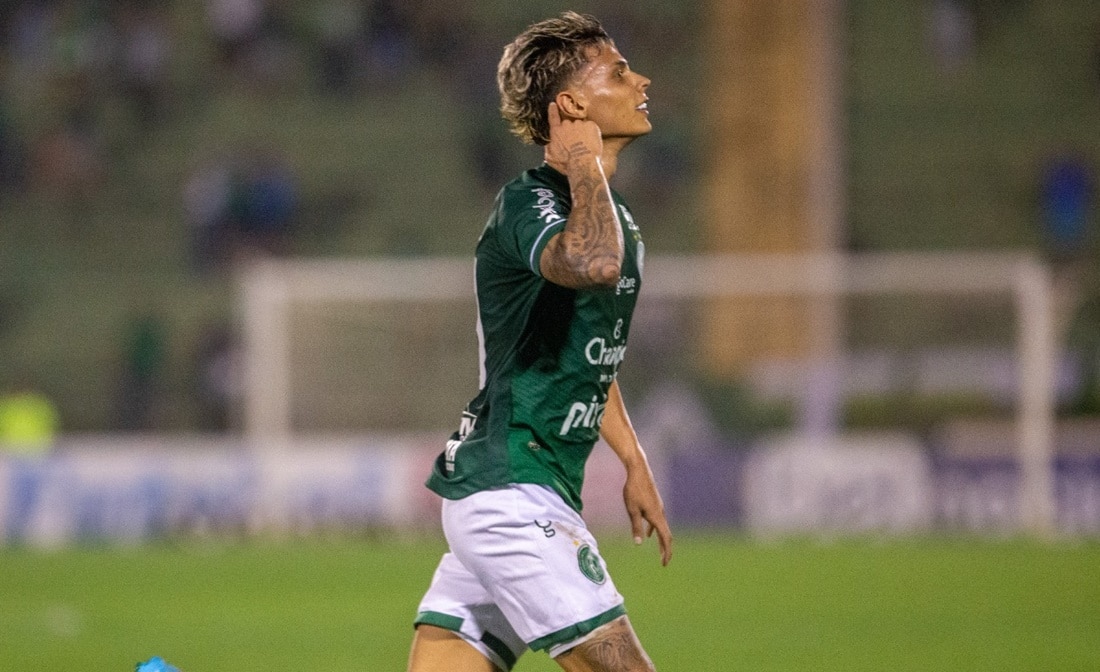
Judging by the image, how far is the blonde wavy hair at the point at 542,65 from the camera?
3639 millimetres

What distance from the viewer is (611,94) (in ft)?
12.0

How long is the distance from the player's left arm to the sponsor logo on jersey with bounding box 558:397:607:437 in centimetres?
21

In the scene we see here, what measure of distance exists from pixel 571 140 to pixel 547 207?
151 mm

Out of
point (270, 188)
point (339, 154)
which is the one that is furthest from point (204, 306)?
point (339, 154)

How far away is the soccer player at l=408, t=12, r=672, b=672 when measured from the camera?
3519 millimetres

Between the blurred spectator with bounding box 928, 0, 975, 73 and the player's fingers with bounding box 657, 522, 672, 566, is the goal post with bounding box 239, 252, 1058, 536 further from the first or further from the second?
the player's fingers with bounding box 657, 522, 672, 566

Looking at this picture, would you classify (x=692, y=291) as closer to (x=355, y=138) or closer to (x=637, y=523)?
(x=355, y=138)

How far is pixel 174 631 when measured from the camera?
8648 mm

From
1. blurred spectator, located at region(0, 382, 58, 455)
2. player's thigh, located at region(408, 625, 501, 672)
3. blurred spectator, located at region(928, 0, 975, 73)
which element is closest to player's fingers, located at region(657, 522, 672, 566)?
player's thigh, located at region(408, 625, 501, 672)

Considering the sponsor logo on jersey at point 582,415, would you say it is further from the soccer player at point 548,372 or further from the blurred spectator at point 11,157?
the blurred spectator at point 11,157

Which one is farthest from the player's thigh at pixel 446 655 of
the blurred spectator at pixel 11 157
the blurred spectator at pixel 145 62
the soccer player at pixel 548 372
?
the blurred spectator at pixel 145 62

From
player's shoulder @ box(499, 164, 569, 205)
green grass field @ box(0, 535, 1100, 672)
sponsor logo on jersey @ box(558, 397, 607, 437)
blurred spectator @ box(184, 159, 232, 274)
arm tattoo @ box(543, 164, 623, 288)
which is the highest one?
blurred spectator @ box(184, 159, 232, 274)

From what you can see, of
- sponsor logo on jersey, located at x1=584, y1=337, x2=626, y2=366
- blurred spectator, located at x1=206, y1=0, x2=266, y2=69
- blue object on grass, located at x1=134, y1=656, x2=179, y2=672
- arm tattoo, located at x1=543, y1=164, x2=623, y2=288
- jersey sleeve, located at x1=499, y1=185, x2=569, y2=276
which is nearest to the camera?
arm tattoo, located at x1=543, y1=164, x2=623, y2=288

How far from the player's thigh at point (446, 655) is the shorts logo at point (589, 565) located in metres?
0.47
